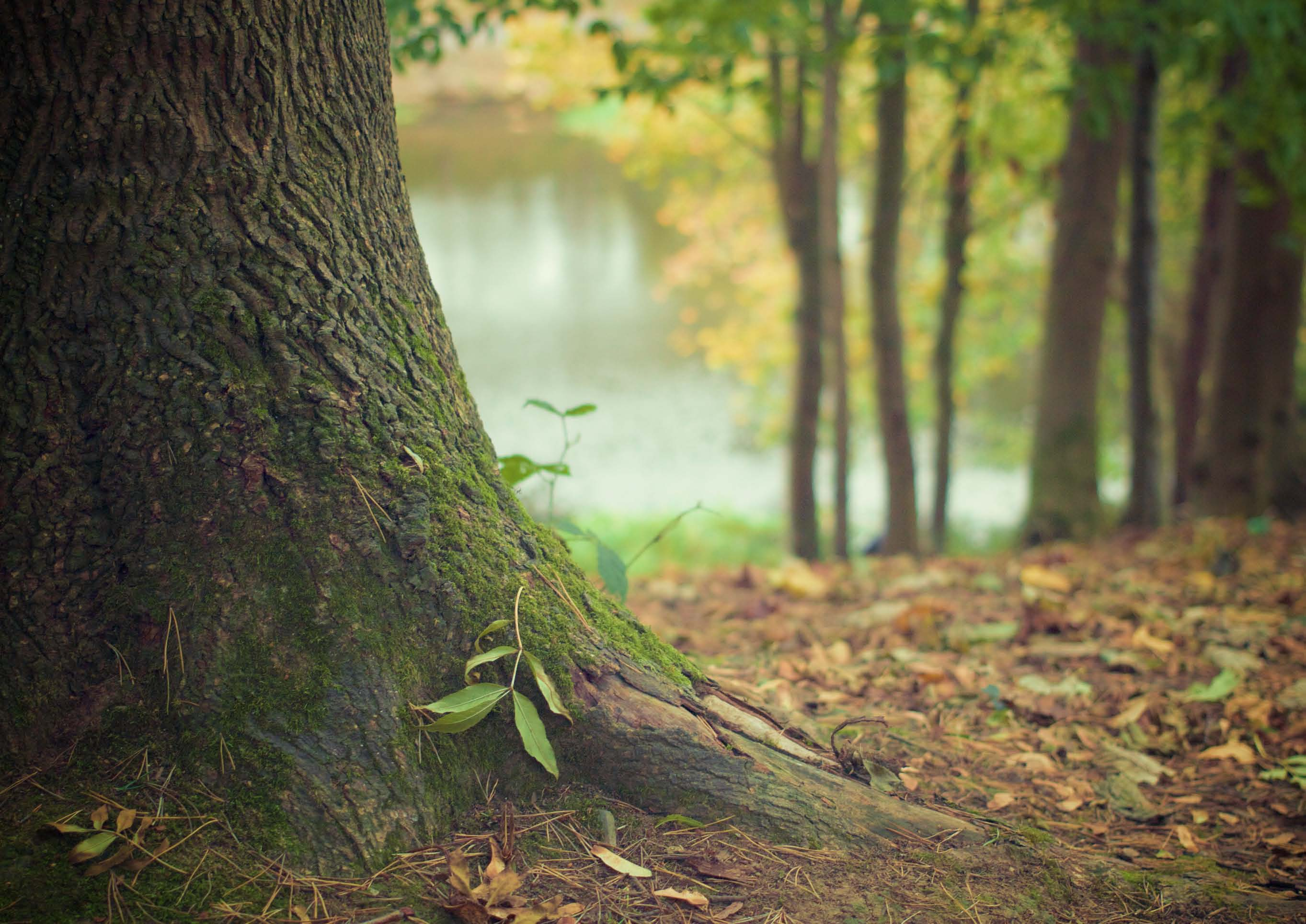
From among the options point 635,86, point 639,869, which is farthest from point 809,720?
point 635,86

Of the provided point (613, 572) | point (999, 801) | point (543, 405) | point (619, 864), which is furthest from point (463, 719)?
point (999, 801)

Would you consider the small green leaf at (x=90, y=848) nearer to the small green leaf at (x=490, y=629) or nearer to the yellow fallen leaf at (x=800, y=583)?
the small green leaf at (x=490, y=629)

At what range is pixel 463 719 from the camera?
1.45m

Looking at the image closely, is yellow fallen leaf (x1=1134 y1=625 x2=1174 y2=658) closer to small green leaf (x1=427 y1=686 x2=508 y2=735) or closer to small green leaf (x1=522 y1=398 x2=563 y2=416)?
small green leaf (x1=522 y1=398 x2=563 y2=416)

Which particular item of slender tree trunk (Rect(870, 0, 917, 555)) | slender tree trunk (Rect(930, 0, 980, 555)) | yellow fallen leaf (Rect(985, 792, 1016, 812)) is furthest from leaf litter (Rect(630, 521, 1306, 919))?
slender tree trunk (Rect(930, 0, 980, 555))

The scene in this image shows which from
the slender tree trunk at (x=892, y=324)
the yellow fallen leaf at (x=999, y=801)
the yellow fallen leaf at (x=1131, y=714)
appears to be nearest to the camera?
the yellow fallen leaf at (x=999, y=801)

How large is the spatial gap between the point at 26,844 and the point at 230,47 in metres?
1.27

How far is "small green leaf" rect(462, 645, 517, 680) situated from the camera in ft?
4.87

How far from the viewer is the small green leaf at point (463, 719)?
1442 millimetres

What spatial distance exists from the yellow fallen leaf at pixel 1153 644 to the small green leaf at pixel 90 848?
2741 millimetres

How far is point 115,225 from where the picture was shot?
4.61 ft

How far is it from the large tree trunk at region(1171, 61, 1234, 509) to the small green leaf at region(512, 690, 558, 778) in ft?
22.2

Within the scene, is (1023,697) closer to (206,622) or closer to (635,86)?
(206,622)

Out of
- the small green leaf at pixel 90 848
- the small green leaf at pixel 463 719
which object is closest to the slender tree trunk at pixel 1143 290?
the small green leaf at pixel 463 719
